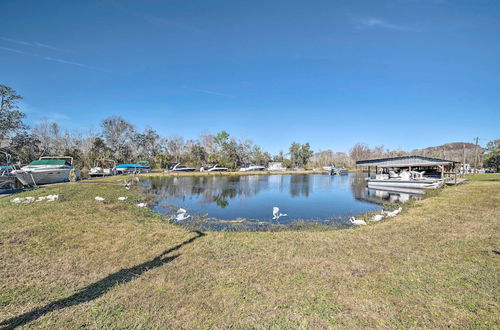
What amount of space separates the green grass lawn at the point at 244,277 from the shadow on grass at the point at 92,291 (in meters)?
0.02

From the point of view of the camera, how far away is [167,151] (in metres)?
76.0

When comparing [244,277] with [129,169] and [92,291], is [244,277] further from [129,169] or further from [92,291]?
[129,169]

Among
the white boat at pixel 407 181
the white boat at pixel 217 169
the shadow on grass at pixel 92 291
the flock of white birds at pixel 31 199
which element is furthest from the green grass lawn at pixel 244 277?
the white boat at pixel 217 169

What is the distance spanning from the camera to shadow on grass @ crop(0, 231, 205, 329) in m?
3.35

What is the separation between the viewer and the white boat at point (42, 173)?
60.6 feet

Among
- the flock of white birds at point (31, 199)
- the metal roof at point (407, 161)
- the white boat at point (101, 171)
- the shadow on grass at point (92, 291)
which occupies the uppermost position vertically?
the metal roof at point (407, 161)

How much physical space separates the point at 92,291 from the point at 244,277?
291cm

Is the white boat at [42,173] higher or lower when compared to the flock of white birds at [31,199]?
higher

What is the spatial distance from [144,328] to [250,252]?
3500 mm

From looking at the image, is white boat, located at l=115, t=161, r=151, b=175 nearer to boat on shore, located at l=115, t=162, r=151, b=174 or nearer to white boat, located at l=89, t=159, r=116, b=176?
boat on shore, located at l=115, t=162, r=151, b=174

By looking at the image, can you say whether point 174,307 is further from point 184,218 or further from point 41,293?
point 184,218

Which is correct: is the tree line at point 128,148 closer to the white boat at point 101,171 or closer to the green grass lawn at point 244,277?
the white boat at point 101,171

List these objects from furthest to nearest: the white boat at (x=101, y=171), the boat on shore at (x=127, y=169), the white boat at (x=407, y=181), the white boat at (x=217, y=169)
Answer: the white boat at (x=217, y=169), the boat on shore at (x=127, y=169), the white boat at (x=101, y=171), the white boat at (x=407, y=181)

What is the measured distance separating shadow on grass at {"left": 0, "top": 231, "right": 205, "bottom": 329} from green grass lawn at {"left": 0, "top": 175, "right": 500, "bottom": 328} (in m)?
0.02
